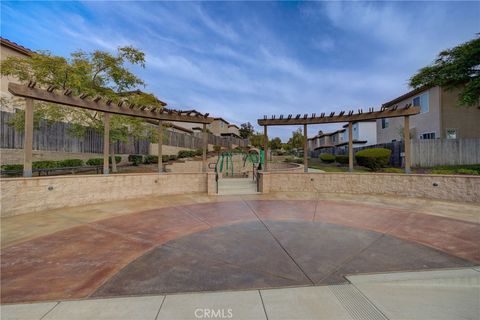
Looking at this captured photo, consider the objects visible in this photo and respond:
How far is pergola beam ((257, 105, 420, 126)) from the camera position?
31.0ft

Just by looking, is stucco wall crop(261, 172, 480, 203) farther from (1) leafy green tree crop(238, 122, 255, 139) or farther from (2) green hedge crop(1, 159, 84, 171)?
(1) leafy green tree crop(238, 122, 255, 139)

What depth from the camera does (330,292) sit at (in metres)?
2.73

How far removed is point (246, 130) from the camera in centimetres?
5503

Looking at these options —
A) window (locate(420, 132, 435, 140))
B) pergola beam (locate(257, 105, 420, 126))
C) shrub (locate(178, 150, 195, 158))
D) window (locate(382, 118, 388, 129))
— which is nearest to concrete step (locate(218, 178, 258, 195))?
pergola beam (locate(257, 105, 420, 126))

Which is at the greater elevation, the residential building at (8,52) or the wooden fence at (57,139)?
the residential building at (8,52)

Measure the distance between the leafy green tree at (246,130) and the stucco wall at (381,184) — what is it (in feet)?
144

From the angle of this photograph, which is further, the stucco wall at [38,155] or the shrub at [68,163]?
the shrub at [68,163]

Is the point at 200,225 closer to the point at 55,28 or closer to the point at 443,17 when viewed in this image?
the point at 55,28

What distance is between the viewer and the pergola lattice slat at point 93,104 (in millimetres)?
6469

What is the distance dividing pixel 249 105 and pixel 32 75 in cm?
2349

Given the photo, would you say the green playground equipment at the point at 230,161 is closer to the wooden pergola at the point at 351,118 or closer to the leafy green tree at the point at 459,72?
the wooden pergola at the point at 351,118

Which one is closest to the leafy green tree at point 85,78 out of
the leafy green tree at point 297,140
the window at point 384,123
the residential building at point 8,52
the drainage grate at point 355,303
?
the residential building at point 8,52

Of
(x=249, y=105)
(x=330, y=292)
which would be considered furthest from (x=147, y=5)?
(x=249, y=105)

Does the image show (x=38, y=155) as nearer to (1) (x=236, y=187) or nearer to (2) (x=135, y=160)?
(2) (x=135, y=160)
